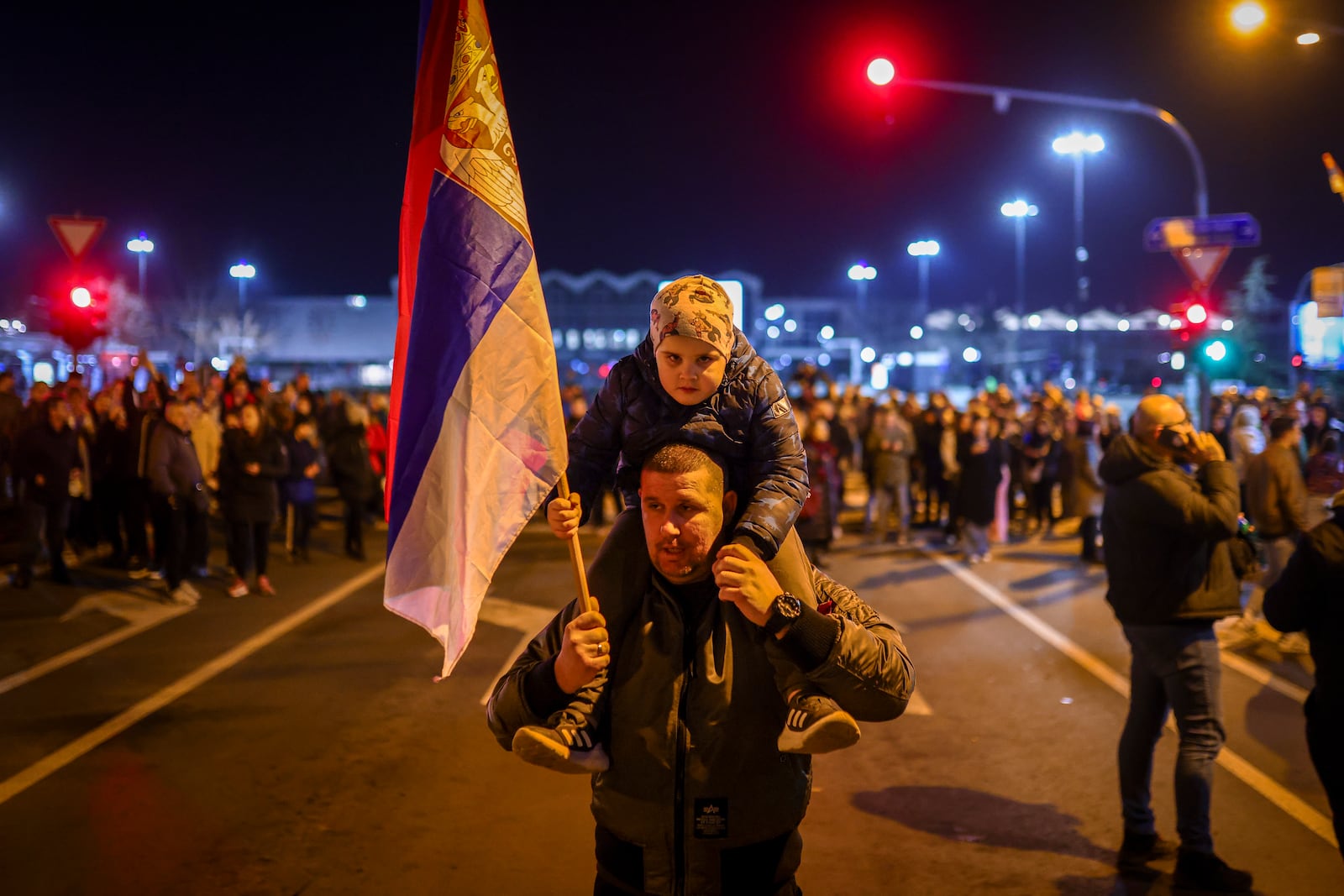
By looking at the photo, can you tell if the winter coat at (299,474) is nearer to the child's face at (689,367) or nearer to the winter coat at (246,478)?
the winter coat at (246,478)

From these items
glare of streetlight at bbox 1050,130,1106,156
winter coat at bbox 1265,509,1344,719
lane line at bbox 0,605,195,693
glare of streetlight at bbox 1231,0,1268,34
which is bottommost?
lane line at bbox 0,605,195,693

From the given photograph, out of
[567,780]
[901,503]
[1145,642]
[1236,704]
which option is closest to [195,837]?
[567,780]

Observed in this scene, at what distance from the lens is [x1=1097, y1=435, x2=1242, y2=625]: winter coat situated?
195 inches

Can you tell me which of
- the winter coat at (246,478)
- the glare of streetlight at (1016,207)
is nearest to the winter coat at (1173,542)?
the winter coat at (246,478)

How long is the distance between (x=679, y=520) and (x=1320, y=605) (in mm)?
2863

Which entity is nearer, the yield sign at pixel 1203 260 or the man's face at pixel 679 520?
the man's face at pixel 679 520

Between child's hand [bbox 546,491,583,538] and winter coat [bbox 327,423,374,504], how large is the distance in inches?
462

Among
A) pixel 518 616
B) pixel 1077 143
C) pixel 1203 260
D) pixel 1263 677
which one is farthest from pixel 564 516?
pixel 1077 143

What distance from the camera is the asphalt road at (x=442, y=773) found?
4.98 metres

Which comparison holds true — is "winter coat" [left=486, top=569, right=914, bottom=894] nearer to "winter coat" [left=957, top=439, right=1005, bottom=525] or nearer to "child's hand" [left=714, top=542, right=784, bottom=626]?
"child's hand" [left=714, top=542, right=784, bottom=626]

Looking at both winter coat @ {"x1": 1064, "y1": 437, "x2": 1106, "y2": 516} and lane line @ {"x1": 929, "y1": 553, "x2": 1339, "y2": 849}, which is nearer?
lane line @ {"x1": 929, "y1": 553, "x2": 1339, "y2": 849}

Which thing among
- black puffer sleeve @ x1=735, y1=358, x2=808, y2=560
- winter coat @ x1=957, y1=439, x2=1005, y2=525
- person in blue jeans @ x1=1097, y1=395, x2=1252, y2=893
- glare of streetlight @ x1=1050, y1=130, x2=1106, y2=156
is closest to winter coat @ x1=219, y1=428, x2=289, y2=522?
winter coat @ x1=957, y1=439, x2=1005, y2=525

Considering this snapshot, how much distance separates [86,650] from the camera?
9055 millimetres

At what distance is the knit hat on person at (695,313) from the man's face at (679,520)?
390 millimetres
